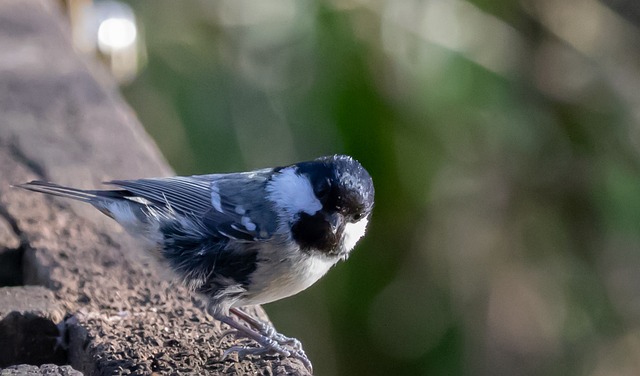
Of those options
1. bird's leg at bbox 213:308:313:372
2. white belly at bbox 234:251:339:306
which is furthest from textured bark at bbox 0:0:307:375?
white belly at bbox 234:251:339:306

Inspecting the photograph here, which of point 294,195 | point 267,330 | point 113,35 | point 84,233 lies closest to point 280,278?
point 267,330

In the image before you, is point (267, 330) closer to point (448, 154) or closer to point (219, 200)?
point (219, 200)

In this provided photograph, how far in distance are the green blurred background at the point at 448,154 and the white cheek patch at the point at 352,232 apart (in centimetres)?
243

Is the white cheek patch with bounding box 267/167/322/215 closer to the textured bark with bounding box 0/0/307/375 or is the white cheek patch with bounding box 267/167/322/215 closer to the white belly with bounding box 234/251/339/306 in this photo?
the white belly with bounding box 234/251/339/306

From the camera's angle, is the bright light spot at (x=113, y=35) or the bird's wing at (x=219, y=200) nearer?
the bird's wing at (x=219, y=200)

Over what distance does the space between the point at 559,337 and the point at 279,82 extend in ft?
7.58

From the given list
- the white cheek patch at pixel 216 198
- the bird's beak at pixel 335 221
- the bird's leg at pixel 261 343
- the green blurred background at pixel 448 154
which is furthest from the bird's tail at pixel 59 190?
the green blurred background at pixel 448 154

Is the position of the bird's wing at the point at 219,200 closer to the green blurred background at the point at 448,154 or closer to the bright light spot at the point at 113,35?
the bright light spot at the point at 113,35

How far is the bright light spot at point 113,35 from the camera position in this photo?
4520 mm

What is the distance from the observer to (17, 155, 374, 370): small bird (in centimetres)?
219

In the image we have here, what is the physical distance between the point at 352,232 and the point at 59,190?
2.49 feet

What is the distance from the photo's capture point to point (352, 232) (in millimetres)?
2367

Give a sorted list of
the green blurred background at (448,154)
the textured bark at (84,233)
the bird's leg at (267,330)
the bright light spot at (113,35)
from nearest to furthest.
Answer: the textured bark at (84,233), the bird's leg at (267,330), the bright light spot at (113,35), the green blurred background at (448,154)

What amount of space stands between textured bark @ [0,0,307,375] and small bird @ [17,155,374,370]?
7 centimetres
